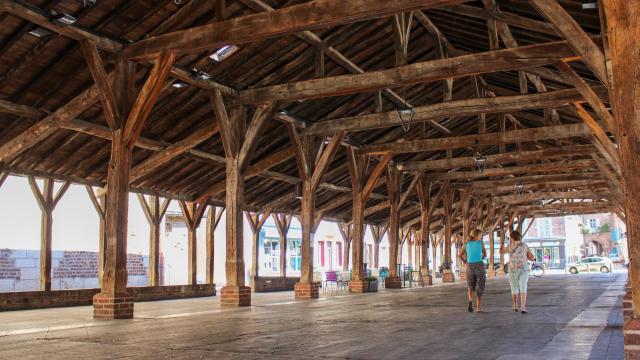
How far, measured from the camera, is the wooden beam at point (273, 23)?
25.5 feet

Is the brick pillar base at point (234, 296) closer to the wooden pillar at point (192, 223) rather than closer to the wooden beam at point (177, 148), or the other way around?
the wooden beam at point (177, 148)

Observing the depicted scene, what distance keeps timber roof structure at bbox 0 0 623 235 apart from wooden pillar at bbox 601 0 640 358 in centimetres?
291

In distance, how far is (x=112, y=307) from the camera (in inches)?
367

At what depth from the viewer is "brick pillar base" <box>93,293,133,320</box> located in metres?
9.33

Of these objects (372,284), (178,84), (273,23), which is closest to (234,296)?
(178,84)

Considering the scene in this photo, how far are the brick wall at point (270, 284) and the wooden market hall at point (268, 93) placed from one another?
7.63 ft

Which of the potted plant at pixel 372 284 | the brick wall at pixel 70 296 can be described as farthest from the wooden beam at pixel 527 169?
the brick wall at pixel 70 296

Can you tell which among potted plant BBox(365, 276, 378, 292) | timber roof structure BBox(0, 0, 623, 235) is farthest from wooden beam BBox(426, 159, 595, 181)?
potted plant BBox(365, 276, 378, 292)

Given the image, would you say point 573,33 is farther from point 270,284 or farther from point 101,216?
point 270,284

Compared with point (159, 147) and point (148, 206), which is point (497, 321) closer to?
point (159, 147)

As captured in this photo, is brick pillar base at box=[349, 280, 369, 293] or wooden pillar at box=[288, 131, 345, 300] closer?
wooden pillar at box=[288, 131, 345, 300]

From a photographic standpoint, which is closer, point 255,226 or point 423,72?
point 423,72

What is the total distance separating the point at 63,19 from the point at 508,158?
13537 millimetres

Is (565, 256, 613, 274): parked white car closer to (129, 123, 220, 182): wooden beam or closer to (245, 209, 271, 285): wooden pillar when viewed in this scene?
(245, 209, 271, 285): wooden pillar
